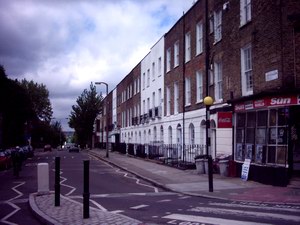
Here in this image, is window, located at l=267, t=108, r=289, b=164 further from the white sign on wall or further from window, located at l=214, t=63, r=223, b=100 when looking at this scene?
window, located at l=214, t=63, r=223, b=100

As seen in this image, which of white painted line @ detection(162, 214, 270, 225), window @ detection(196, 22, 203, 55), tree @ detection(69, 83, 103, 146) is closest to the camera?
white painted line @ detection(162, 214, 270, 225)

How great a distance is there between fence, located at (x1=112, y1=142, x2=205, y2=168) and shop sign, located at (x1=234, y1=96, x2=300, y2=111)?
6.59m

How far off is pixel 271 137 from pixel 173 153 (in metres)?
13.7

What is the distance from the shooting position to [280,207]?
39.2 ft

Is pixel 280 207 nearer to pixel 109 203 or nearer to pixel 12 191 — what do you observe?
pixel 109 203

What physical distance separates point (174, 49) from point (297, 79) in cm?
1756

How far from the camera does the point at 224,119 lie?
816 inches

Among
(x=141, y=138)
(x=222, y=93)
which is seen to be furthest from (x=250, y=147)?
(x=141, y=138)

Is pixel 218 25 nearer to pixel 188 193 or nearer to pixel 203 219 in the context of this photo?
pixel 188 193

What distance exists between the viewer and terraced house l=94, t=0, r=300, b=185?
1717 centimetres

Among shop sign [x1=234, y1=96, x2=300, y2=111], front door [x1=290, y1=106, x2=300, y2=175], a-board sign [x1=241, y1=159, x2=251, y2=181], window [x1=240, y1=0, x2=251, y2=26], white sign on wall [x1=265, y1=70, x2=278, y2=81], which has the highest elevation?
window [x1=240, y1=0, x2=251, y2=26]

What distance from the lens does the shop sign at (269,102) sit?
53.9 feet

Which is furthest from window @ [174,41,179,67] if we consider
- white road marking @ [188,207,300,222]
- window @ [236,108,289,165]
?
white road marking @ [188,207,300,222]

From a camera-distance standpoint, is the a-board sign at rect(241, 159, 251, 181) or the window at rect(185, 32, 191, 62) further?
the window at rect(185, 32, 191, 62)
